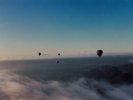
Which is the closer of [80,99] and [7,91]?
[80,99]

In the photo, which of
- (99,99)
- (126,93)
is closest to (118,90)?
(126,93)

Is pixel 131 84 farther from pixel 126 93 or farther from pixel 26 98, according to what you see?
pixel 26 98

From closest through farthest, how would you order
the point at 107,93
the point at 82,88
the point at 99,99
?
the point at 99,99 → the point at 107,93 → the point at 82,88

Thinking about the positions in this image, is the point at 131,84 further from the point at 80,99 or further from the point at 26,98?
the point at 26,98

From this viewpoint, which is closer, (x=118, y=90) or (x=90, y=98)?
(x=90, y=98)

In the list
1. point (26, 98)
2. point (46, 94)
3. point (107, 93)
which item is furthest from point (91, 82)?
point (26, 98)

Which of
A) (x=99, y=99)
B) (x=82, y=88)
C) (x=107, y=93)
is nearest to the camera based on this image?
(x=99, y=99)

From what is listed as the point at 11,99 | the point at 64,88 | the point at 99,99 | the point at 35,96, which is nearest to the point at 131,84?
the point at 99,99

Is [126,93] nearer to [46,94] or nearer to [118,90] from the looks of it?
[118,90]
